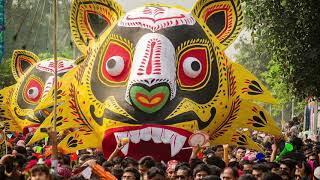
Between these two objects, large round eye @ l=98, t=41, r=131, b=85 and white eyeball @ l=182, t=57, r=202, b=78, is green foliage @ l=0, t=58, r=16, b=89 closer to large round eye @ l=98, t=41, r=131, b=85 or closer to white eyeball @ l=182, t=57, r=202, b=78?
large round eye @ l=98, t=41, r=131, b=85

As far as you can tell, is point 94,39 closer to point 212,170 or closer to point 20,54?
point 212,170

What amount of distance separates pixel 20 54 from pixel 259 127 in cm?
1017

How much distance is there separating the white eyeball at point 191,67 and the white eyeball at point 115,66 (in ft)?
3.05

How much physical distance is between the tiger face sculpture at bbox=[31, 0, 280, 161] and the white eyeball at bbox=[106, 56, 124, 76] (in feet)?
0.05

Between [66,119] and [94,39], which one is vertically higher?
[94,39]

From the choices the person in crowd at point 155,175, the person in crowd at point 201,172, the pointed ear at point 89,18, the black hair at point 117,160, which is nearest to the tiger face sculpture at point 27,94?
the pointed ear at point 89,18

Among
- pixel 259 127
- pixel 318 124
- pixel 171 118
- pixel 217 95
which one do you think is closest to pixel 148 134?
pixel 171 118

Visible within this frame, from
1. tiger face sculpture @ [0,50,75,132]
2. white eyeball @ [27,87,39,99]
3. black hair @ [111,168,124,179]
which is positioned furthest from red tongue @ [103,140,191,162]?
white eyeball @ [27,87,39,99]

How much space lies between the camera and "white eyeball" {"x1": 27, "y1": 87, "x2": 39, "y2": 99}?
22672 millimetres

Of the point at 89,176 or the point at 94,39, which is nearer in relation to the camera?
the point at 89,176

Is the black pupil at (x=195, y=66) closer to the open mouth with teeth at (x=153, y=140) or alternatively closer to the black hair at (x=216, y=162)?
the open mouth with teeth at (x=153, y=140)

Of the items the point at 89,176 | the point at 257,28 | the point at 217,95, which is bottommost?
the point at 89,176

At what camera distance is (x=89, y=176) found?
1014 cm

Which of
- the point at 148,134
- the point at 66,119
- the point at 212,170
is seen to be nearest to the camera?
the point at 212,170
